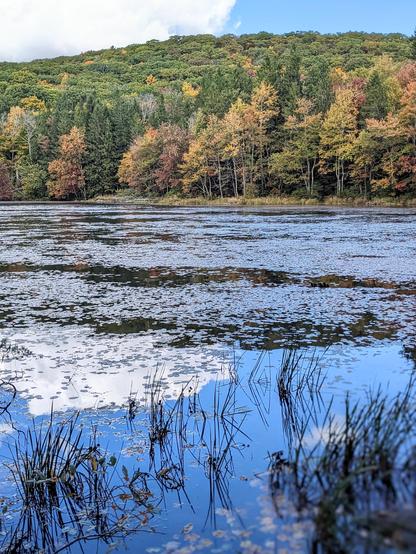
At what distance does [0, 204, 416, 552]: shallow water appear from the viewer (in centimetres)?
484

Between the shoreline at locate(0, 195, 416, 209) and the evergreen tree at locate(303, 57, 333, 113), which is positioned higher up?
the evergreen tree at locate(303, 57, 333, 113)

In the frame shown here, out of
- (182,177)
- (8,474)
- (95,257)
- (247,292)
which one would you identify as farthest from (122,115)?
(8,474)

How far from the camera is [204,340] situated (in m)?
9.75

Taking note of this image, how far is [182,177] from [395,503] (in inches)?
3144

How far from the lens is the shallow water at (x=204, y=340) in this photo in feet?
15.9

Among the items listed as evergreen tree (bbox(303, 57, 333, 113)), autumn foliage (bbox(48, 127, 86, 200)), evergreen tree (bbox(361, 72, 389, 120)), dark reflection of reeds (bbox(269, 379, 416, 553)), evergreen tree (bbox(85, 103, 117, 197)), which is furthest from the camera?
evergreen tree (bbox(85, 103, 117, 197))

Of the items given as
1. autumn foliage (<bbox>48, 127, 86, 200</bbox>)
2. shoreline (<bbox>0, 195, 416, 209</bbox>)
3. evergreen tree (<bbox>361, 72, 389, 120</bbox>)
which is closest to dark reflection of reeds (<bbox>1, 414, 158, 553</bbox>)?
shoreline (<bbox>0, 195, 416, 209</bbox>)

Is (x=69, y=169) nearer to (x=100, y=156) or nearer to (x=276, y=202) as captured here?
(x=100, y=156)

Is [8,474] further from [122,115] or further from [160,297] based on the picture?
[122,115]

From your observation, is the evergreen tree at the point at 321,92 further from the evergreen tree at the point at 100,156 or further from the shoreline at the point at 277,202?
the evergreen tree at the point at 100,156

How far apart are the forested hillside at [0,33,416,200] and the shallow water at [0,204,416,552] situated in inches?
1592

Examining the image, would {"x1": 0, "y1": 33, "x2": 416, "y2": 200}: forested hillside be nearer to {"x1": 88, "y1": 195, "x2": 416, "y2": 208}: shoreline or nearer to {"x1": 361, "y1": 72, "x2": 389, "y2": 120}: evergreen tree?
{"x1": 361, "y1": 72, "x2": 389, "y2": 120}: evergreen tree

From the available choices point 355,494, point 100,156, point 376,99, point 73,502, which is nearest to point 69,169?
point 100,156

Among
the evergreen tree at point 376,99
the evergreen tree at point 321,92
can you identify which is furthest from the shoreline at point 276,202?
the evergreen tree at point 321,92
